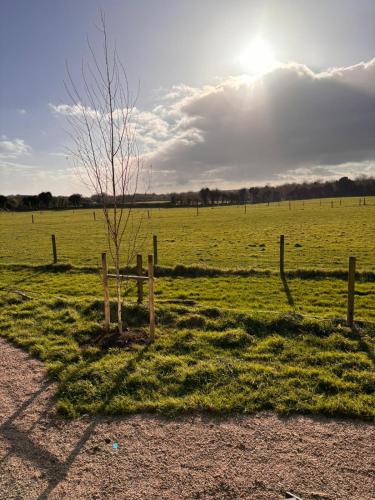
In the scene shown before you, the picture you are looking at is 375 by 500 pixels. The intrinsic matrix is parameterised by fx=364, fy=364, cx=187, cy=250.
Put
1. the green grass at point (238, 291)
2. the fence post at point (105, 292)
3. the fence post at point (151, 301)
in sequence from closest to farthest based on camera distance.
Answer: the fence post at point (151, 301) → the fence post at point (105, 292) → the green grass at point (238, 291)

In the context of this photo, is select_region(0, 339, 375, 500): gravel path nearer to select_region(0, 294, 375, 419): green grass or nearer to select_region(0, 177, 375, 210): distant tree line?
select_region(0, 294, 375, 419): green grass

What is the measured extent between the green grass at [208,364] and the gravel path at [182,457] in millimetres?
341

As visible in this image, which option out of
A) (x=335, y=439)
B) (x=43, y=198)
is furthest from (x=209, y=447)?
(x=43, y=198)

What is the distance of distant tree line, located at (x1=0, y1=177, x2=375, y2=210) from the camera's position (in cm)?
12250

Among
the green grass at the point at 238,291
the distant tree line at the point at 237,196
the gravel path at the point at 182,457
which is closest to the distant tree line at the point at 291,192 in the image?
the distant tree line at the point at 237,196

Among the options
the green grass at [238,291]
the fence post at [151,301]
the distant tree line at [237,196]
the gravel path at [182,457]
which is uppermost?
the distant tree line at [237,196]

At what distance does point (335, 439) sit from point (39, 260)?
18945mm

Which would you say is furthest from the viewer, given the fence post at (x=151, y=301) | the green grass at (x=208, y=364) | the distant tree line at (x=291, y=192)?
the distant tree line at (x=291, y=192)

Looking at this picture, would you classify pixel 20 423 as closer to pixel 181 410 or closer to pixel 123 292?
pixel 181 410

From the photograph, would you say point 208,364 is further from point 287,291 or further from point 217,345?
point 287,291

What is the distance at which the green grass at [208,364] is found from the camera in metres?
5.46

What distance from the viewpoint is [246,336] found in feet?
25.8

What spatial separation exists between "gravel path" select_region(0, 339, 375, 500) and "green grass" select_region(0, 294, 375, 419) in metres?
0.34

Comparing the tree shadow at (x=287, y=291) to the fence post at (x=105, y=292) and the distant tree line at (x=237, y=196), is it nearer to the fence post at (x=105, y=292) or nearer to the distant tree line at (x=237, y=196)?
the fence post at (x=105, y=292)
